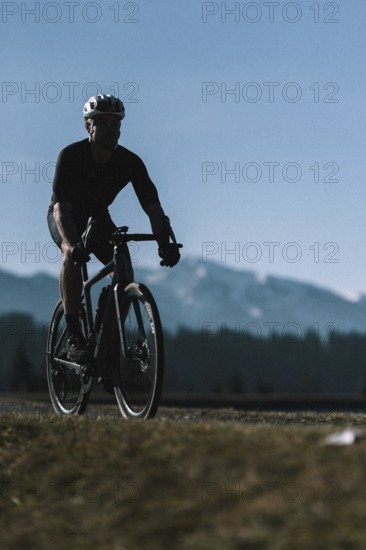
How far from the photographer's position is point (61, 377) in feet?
40.1

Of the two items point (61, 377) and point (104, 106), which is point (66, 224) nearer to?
point (104, 106)

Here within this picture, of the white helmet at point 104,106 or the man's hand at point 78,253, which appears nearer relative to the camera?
the man's hand at point 78,253

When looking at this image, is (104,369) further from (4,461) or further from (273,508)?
(273,508)

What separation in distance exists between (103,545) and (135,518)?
326mm

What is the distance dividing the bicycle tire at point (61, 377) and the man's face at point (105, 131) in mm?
1813

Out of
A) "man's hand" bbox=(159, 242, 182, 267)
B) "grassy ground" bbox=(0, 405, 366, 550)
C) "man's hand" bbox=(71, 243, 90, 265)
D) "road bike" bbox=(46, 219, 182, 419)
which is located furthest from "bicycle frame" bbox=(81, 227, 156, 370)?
"grassy ground" bbox=(0, 405, 366, 550)

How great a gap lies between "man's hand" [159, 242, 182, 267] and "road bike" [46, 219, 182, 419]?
0.35 feet

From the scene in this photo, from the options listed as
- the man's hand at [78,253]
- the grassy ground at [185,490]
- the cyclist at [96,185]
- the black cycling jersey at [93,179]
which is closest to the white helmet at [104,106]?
the cyclist at [96,185]

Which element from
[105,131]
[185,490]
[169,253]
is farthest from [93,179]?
[185,490]

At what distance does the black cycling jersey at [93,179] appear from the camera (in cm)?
1098

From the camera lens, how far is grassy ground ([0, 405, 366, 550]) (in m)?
5.82

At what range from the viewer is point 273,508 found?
6.00 metres

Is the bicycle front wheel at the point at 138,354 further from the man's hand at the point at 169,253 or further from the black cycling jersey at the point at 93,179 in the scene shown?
the black cycling jersey at the point at 93,179

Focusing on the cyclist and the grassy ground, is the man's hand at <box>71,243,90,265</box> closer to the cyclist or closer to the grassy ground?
the cyclist
